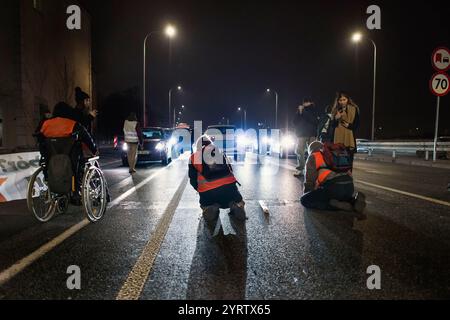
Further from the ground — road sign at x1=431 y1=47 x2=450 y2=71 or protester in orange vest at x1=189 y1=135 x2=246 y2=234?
road sign at x1=431 y1=47 x2=450 y2=71

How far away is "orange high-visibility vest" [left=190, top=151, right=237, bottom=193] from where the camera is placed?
5.61 meters

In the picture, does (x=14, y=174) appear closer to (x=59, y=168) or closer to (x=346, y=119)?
(x=59, y=168)

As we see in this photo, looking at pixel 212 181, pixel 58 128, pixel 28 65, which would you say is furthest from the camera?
pixel 28 65

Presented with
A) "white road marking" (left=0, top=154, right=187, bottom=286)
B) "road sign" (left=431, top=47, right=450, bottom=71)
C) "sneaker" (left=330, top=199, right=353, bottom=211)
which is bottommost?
"white road marking" (left=0, top=154, right=187, bottom=286)

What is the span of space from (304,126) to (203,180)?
238 inches

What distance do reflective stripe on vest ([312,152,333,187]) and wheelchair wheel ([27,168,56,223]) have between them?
4174 mm

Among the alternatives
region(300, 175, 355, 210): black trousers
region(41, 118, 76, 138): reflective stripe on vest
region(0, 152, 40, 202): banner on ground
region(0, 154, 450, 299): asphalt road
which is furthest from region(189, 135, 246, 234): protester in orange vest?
region(0, 152, 40, 202): banner on ground

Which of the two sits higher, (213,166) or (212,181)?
(213,166)

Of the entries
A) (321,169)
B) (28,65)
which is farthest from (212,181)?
(28,65)

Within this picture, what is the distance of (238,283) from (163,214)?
10.4ft

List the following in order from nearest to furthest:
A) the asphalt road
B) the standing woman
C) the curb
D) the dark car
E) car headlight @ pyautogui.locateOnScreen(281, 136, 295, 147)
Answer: the asphalt road, the standing woman, the curb, the dark car, car headlight @ pyautogui.locateOnScreen(281, 136, 295, 147)

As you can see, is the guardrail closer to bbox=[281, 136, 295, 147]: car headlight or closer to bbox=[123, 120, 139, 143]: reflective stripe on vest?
bbox=[281, 136, 295, 147]: car headlight

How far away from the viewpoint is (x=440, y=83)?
14297mm

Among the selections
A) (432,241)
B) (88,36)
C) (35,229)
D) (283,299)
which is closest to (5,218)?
(35,229)
